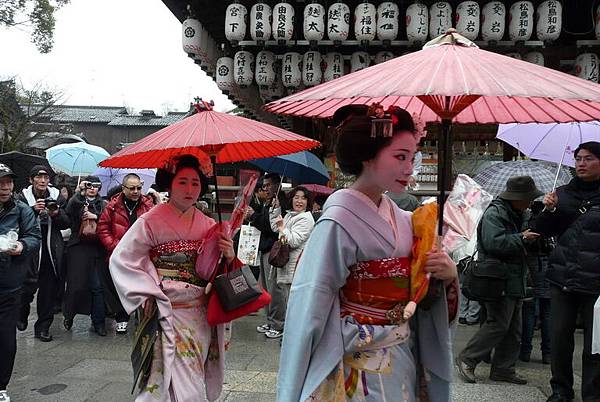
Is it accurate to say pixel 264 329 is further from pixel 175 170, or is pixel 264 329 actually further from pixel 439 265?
pixel 439 265

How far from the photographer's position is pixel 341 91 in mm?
2072

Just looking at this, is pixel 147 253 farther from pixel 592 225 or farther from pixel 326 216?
pixel 592 225

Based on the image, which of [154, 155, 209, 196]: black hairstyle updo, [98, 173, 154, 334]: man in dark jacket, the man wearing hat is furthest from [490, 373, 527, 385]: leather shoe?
[98, 173, 154, 334]: man in dark jacket

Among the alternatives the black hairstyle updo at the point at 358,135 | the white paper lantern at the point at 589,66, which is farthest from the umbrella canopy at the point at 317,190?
the black hairstyle updo at the point at 358,135

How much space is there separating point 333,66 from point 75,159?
4.06 meters

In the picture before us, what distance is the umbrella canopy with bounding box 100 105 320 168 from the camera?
308 cm

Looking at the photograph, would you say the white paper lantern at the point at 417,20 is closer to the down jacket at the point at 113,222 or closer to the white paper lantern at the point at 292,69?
the white paper lantern at the point at 292,69

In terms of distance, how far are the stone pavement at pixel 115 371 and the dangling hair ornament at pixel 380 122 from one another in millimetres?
2966

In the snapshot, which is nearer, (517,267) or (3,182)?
(3,182)

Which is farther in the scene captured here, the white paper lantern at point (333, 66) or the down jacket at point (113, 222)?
the white paper lantern at point (333, 66)

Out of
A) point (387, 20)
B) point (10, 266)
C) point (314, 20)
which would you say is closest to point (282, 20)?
point (314, 20)

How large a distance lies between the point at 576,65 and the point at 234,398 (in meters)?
6.67

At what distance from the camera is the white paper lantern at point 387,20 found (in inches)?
302

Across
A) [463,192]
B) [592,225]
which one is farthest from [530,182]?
[463,192]
